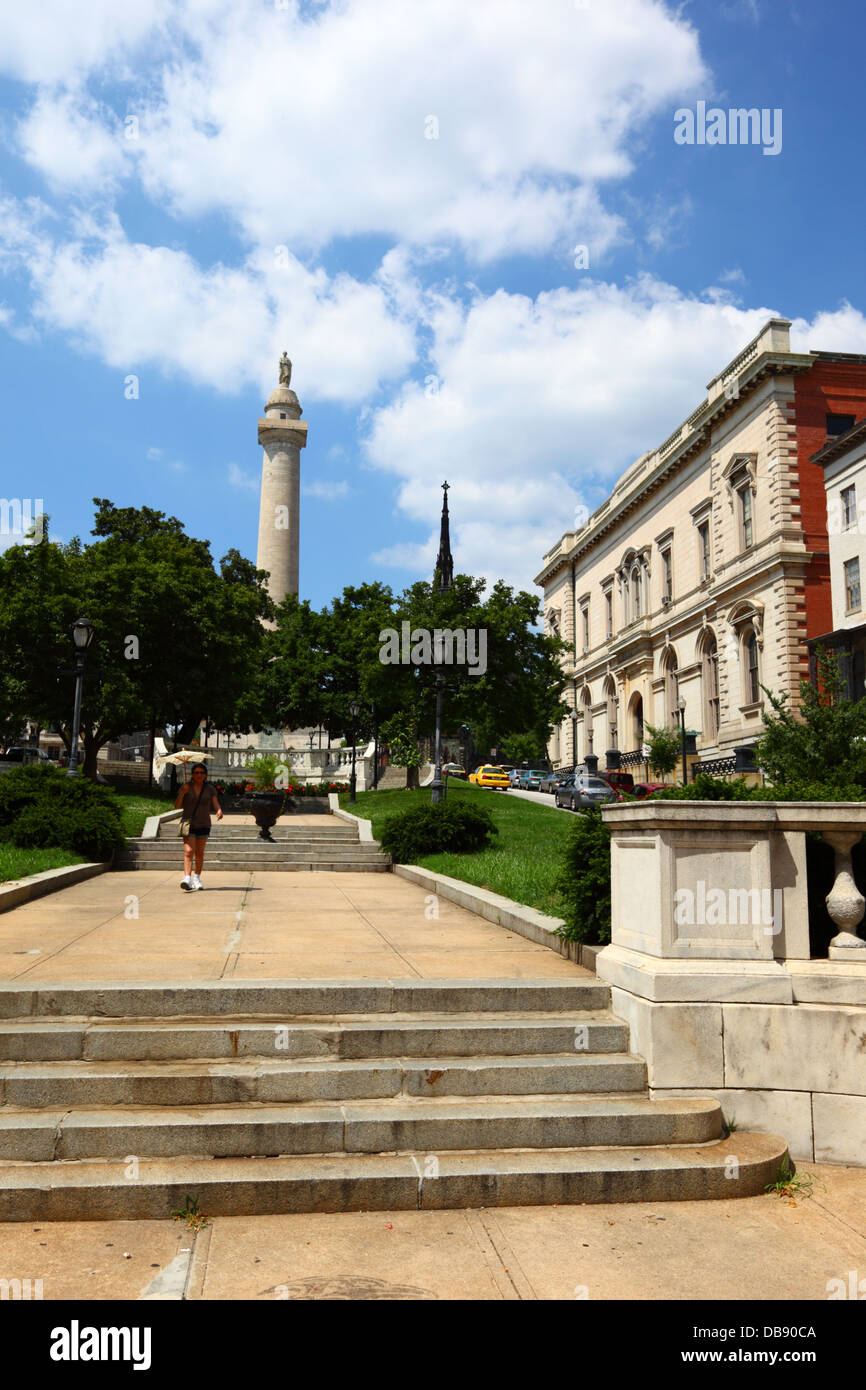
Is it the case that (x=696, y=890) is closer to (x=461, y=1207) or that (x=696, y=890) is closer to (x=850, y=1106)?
(x=850, y=1106)

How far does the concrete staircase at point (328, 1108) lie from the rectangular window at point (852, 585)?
3531 centimetres

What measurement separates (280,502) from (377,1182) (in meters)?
65.2

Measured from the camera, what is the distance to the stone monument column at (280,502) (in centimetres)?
6756

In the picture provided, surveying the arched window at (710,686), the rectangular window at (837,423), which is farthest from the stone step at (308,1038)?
the arched window at (710,686)

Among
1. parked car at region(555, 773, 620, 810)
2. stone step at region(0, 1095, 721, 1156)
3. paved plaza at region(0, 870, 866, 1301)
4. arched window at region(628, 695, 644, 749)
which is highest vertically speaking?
arched window at region(628, 695, 644, 749)

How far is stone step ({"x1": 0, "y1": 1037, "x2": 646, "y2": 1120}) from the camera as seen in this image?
17.8 feet

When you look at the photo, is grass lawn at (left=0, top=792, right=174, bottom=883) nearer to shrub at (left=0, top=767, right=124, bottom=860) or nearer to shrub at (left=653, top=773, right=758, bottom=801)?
shrub at (left=0, top=767, right=124, bottom=860)

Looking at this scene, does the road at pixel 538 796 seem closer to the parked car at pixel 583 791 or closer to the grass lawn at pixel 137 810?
the parked car at pixel 583 791

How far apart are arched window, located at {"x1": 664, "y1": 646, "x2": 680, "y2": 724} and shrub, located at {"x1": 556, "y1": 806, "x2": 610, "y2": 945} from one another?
158 feet

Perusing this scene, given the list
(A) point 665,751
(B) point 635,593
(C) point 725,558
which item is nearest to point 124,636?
(A) point 665,751

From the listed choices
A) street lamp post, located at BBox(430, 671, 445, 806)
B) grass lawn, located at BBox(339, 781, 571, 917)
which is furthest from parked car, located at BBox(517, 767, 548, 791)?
street lamp post, located at BBox(430, 671, 445, 806)

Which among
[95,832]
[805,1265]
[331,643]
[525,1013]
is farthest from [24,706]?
[805,1265]

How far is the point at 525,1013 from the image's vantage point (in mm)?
6680
